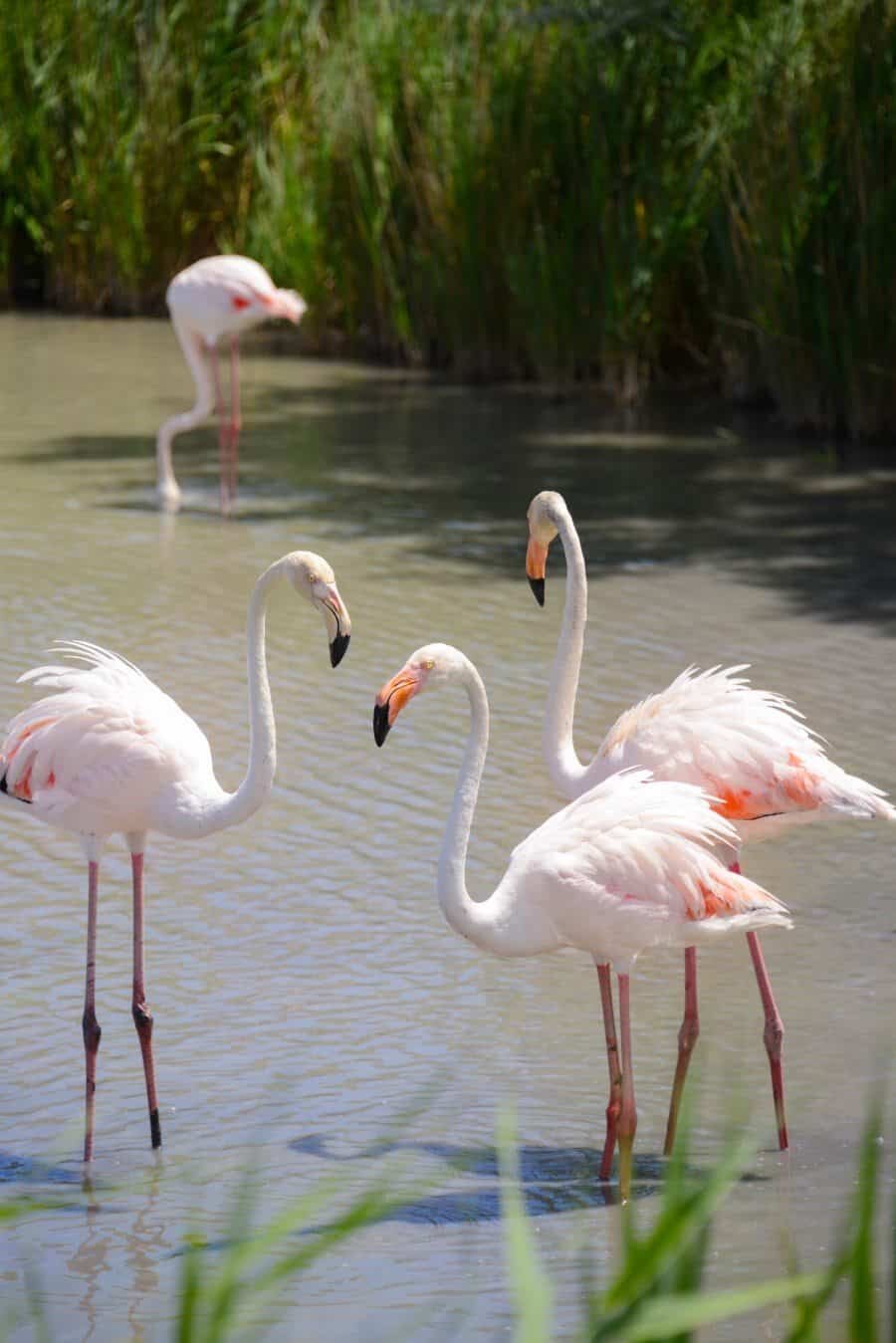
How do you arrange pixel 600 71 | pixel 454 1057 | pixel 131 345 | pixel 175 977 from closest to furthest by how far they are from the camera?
pixel 454 1057, pixel 175 977, pixel 600 71, pixel 131 345

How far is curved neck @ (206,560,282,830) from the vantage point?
12.8ft

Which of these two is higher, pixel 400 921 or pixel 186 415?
pixel 186 415

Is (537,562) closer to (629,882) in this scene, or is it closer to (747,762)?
(747,762)

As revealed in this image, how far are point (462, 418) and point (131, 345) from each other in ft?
10.2

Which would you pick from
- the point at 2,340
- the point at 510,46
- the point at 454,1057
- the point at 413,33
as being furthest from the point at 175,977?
the point at 2,340

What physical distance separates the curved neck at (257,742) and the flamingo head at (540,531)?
71cm

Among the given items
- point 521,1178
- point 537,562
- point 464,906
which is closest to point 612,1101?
point 521,1178

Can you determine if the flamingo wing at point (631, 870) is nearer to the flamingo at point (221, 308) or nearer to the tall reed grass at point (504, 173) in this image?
the flamingo at point (221, 308)

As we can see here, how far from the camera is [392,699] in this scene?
12.5ft

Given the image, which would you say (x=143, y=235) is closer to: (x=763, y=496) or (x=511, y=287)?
(x=511, y=287)

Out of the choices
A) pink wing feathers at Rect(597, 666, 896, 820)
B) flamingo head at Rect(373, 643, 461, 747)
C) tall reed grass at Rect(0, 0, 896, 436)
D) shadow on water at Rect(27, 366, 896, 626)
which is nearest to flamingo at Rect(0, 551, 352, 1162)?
flamingo head at Rect(373, 643, 461, 747)

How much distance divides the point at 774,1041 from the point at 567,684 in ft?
3.15

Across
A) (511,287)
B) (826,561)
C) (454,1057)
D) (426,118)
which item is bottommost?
(454,1057)

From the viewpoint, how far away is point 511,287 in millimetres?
11570
